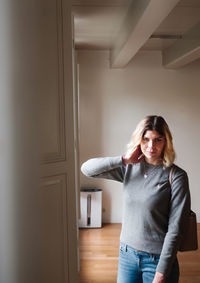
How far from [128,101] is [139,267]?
159 inches

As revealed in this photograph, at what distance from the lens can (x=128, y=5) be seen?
3.18 metres

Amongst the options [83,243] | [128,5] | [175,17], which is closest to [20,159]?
[128,5]

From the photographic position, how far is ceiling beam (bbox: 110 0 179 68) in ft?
7.66

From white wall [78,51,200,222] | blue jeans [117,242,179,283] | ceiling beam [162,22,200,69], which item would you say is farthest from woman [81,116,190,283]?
white wall [78,51,200,222]

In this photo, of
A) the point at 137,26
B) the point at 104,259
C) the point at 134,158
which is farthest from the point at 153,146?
the point at 104,259

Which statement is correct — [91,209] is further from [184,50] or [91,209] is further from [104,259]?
[184,50]

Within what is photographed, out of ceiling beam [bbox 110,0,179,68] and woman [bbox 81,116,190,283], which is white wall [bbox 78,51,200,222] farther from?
woman [bbox 81,116,190,283]

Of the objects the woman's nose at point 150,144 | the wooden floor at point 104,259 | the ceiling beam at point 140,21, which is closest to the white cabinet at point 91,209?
the wooden floor at point 104,259

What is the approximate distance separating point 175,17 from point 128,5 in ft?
2.14

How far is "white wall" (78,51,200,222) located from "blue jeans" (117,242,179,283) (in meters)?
3.77

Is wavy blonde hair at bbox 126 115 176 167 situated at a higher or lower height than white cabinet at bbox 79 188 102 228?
higher

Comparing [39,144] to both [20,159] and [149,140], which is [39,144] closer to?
[20,159]

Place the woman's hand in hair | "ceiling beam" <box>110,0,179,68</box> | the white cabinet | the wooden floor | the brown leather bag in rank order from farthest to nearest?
the white cabinet
the wooden floor
"ceiling beam" <box>110,0,179,68</box>
the woman's hand in hair
the brown leather bag

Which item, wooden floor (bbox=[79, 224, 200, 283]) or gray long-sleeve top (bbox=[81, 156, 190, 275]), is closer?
gray long-sleeve top (bbox=[81, 156, 190, 275])
